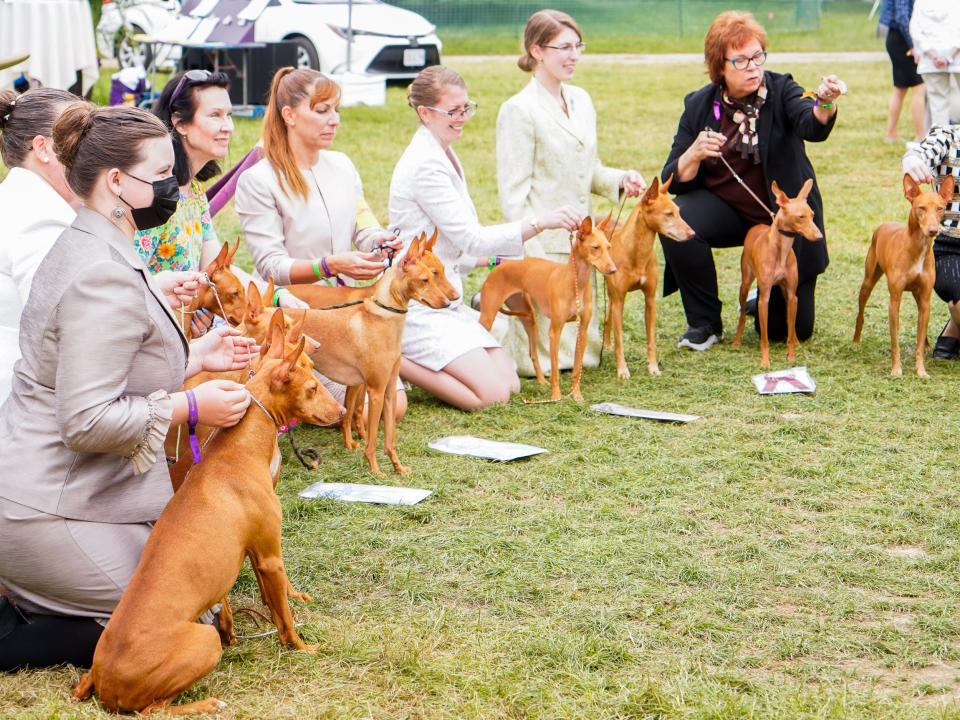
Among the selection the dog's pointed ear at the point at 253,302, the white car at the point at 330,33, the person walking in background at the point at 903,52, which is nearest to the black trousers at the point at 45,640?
the dog's pointed ear at the point at 253,302

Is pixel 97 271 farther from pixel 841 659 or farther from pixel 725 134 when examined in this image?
pixel 725 134

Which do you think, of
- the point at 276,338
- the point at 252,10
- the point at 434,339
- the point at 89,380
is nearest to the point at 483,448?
the point at 434,339

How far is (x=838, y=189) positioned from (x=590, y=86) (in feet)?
26.9

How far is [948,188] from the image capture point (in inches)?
245

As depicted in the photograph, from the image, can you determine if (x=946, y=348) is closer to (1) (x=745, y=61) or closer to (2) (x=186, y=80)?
(1) (x=745, y=61)

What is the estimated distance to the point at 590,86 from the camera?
18.8 m

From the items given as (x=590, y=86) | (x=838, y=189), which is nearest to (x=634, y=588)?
(x=838, y=189)

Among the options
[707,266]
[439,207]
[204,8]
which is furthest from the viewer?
[204,8]

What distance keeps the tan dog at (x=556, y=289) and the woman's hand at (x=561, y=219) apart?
0.06m

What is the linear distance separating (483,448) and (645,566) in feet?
4.75

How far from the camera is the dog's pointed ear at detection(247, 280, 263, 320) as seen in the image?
4512 mm

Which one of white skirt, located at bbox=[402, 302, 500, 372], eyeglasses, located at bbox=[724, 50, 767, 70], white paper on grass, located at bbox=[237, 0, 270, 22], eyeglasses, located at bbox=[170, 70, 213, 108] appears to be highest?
white paper on grass, located at bbox=[237, 0, 270, 22]

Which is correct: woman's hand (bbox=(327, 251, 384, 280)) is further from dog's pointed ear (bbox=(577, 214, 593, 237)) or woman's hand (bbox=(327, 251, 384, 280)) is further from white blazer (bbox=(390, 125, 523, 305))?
dog's pointed ear (bbox=(577, 214, 593, 237))

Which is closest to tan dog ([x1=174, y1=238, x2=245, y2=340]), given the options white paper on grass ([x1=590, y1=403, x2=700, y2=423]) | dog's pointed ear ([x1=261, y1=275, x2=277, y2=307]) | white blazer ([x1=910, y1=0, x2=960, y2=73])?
dog's pointed ear ([x1=261, y1=275, x2=277, y2=307])
